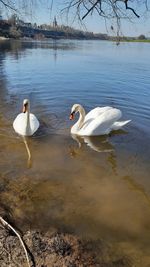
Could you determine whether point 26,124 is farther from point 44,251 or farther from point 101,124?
point 44,251

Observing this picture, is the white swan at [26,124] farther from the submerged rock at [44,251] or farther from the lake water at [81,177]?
the submerged rock at [44,251]

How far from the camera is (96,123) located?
30.6 feet

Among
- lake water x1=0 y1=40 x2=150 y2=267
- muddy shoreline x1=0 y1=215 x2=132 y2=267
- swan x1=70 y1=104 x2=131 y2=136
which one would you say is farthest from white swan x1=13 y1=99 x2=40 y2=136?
muddy shoreline x1=0 y1=215 x2=132 y2=267

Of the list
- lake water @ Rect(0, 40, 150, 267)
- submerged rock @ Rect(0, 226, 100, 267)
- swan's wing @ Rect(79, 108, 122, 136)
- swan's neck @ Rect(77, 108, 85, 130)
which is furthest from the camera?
swan's neck @ Rect(77, 108, 85, 130)

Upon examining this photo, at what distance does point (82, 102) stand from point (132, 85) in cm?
522

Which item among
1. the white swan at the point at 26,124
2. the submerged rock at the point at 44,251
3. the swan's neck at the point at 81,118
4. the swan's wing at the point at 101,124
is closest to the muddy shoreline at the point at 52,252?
the submerged rock at the point at 44,251

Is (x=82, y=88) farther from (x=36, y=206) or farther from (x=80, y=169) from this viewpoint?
(x=36, y=206)

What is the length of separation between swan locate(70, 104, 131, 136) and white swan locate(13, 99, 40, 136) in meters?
1.27

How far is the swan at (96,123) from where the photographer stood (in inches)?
367

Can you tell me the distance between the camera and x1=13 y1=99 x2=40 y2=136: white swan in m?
8.98

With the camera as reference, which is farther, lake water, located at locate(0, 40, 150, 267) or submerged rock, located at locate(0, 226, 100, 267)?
lake water, located at locate(0, 40, 150, 267)

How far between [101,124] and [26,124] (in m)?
2.38

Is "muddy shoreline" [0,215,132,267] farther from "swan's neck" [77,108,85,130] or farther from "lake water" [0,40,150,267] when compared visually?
"swan's neck" [77,108,85,130]

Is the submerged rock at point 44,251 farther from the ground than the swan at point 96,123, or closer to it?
closer to it
